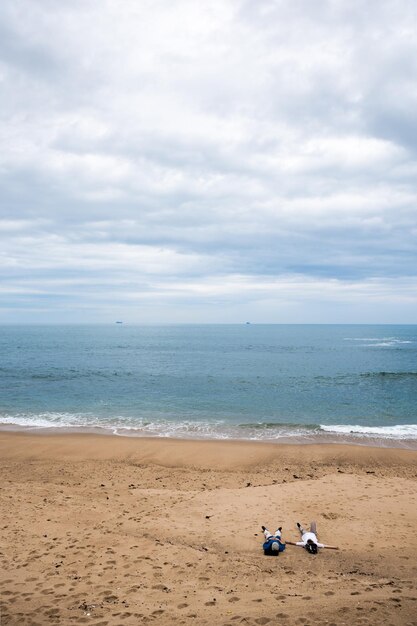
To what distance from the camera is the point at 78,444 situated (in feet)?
60.8

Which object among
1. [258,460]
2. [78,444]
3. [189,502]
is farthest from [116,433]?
[189,502]

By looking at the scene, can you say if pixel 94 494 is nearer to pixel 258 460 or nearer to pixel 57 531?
pixel 57 531

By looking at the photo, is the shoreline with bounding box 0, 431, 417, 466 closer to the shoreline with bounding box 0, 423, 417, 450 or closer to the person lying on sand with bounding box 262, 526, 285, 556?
the shoreline with bounding box 0, 423, 417, 450

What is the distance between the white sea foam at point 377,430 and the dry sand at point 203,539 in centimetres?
350

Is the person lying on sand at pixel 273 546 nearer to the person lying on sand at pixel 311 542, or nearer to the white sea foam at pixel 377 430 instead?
the person lying on sand at pixel 311 542

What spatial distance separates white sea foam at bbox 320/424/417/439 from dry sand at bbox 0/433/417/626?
350 cm

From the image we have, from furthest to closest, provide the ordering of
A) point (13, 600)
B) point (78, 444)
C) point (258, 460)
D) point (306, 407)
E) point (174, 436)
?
point (306, 407) → point (174, 436) → point (78, 444) → point (258, 460) → point (13, 600)

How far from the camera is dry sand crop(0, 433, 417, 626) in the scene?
6.31 meters

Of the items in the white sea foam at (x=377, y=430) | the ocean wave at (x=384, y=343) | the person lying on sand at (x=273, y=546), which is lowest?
the white sea foam at (x=377, y=430)

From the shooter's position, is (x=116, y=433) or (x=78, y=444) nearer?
(x=78, y=444)

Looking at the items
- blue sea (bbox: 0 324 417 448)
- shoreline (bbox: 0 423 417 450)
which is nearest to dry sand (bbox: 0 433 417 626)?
shoreline (bbox: 0 423 417 450)

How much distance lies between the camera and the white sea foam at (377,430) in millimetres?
20109

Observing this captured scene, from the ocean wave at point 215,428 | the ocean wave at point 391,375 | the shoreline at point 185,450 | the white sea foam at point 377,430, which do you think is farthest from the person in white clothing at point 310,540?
the ocean wave at point 391,375

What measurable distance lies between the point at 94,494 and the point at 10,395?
2176 centimetres
